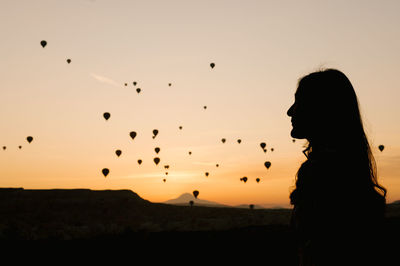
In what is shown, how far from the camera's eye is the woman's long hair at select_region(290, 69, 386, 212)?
3.68m

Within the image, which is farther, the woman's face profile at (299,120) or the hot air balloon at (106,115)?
the hot air balloon at (106,115)

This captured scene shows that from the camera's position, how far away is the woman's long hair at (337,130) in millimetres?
3684

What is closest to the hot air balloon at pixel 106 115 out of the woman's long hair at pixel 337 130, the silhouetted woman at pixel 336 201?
the woman's long hair at pixel 337 130

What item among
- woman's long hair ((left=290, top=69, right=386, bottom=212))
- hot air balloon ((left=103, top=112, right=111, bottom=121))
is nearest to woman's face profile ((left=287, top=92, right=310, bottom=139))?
woman's long hair ((left=290, top=69, right=386, bottom=212))

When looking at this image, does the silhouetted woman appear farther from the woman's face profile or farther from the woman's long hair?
the woman's face profile

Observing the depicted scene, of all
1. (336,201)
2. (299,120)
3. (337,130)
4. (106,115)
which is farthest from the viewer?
(106,115)

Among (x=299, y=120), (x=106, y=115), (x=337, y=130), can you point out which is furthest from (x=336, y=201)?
(x=106, y=115)

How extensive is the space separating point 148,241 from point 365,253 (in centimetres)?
1093

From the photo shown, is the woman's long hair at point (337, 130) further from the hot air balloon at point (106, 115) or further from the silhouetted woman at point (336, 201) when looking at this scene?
the hot air balloon at point (106, 115)

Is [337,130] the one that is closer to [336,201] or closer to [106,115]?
[336,201]

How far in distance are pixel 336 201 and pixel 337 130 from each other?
2.22 feet

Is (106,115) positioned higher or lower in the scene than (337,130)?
higher

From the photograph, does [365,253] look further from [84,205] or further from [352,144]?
[84,205]

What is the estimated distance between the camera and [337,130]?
3971mm
